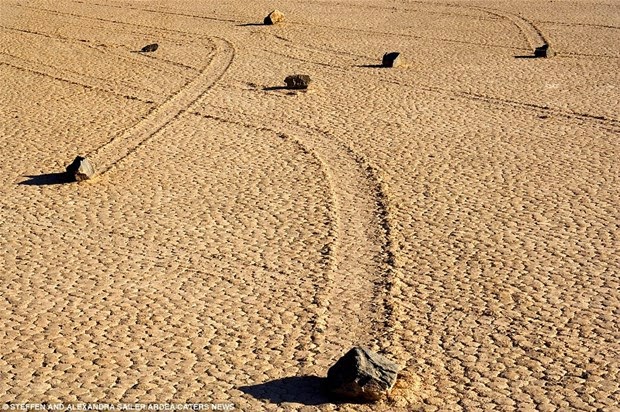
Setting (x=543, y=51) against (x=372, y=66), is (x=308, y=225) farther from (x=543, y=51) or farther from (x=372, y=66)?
(x=543, y=51)

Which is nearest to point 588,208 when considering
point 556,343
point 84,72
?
point 556,343

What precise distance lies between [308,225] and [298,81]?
24.8ft

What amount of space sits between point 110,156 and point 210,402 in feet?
26.4

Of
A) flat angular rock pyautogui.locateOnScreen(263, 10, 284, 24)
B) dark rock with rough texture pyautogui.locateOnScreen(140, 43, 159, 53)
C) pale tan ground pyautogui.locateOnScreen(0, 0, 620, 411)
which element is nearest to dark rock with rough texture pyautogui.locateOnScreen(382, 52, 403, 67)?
pale tan ground pyautogui.locateOnScreen(0, 0, 620, 411)

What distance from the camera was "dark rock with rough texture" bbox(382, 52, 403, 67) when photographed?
877 inches

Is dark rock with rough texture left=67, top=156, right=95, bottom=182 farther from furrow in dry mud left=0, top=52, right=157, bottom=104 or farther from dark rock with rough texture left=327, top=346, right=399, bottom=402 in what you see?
dark rock with rough texture left=327, top=346, right=399, bottom=402

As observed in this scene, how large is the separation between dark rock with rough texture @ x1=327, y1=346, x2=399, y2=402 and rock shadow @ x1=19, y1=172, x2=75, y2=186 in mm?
7231

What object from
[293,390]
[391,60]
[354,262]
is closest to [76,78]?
[391,60]

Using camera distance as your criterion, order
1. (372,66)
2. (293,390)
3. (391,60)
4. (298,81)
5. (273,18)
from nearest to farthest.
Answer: (293,390) < (298,81) < (391,60) < (372,66) < (273,18)

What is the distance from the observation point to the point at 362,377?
8.60m

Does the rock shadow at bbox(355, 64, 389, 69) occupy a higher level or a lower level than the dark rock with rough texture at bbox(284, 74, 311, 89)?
higher

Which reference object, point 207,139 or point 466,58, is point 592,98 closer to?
point 466,58

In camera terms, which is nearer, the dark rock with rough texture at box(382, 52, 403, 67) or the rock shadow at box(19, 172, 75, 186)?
the rock shadow at box(19, 172, 75, 186)

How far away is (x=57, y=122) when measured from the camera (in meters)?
18.1
